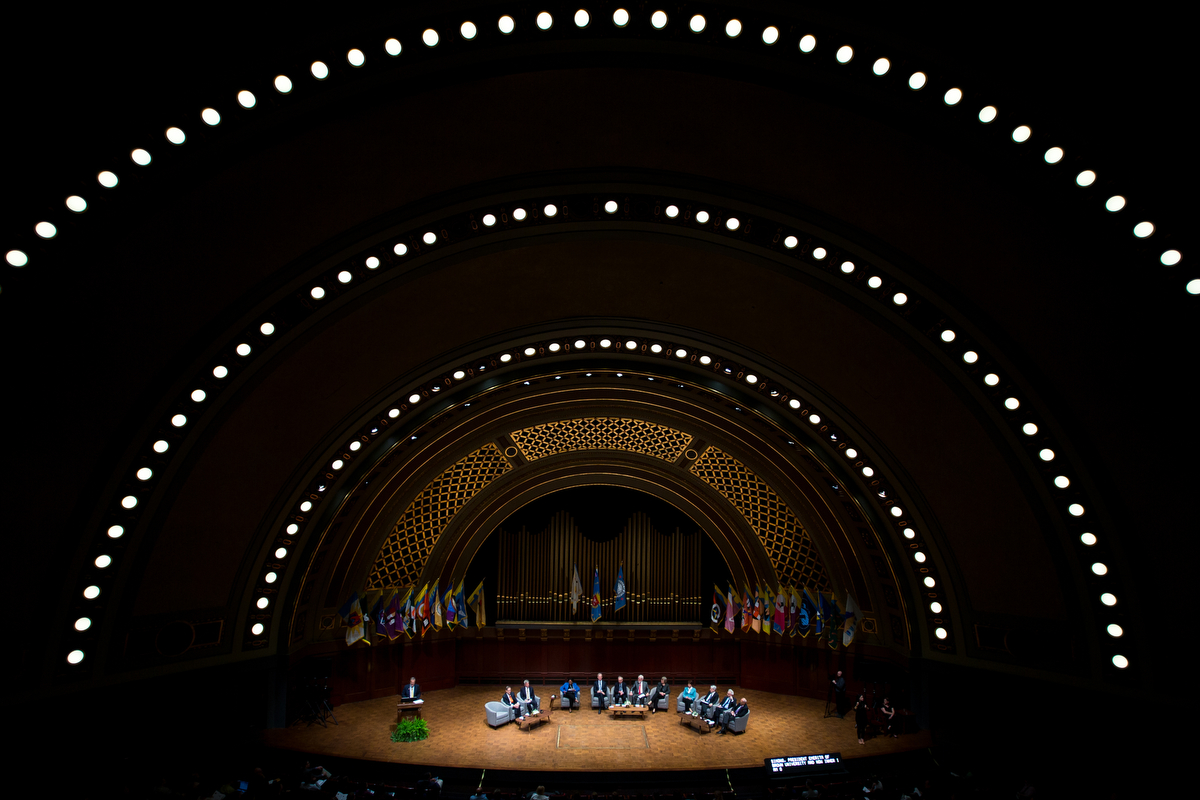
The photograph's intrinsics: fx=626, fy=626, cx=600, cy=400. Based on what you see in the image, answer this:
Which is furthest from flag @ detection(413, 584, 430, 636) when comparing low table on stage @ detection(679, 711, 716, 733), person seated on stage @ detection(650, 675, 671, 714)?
low table on stage @ detection(679, 711, 716, 733)

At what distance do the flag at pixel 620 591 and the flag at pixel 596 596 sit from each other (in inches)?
21.9

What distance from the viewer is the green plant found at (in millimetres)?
13125

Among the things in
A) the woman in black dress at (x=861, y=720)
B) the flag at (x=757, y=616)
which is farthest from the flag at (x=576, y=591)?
the woman in black dress at (x=861, y=720)

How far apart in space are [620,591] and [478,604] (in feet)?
13.2

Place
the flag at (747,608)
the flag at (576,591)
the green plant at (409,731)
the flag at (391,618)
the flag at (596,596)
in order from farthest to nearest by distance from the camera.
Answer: the flag at (576,591)
the flag at (596,596)
the flag at (747,608)
the flag at (391,618)
the green plant at (409,731)

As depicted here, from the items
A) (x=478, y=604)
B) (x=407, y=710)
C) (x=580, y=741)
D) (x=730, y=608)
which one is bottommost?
(x=580, y=741)

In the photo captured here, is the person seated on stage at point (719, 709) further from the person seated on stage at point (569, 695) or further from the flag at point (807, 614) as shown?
the person seated on stage at point (569, 695)

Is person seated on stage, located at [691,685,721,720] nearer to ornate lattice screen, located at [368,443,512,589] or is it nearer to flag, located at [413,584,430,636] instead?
flag, located at [413,584,430,636]

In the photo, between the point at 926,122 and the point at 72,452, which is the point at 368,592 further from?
the point at 926,122

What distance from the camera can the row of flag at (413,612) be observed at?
14.7 meters

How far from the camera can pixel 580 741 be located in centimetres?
1336

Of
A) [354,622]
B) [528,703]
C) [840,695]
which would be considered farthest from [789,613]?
[354,622]

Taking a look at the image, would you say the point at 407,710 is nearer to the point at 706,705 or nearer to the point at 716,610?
the point at 706,705
